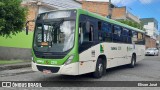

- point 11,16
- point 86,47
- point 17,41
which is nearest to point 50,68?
point 86,47

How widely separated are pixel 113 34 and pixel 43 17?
4.52m

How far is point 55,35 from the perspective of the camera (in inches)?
393

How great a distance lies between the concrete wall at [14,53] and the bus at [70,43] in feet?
27.9

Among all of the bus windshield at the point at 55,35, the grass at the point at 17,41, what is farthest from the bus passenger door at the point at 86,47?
the grass at the point at 17,41

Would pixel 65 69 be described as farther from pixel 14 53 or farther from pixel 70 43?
pixel 14 53

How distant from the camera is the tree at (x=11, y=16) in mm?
14633

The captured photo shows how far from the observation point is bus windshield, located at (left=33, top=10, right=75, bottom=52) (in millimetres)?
9727

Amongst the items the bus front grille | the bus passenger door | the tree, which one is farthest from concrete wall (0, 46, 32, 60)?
the bus passenger door

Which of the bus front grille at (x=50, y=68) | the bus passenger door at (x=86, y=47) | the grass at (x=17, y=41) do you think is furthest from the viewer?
the grass at (x=17, y=41)

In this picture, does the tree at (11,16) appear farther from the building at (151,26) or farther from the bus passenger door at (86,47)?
the building at (151,26)

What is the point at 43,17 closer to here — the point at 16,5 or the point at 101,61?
the point at 101,61

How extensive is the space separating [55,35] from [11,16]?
6.24m

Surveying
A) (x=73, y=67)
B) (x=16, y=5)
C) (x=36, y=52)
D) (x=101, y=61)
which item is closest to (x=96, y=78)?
(x=101, y=61)

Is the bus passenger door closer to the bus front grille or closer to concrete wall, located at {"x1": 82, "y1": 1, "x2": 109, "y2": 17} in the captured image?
the bus front grille
